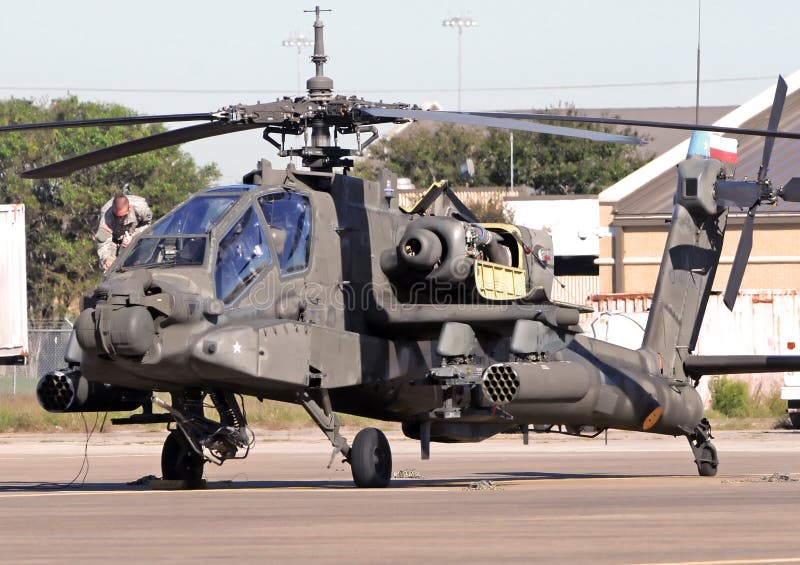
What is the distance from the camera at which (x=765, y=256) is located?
2026 inches

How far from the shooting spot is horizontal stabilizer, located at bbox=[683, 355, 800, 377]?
1850 centimetres

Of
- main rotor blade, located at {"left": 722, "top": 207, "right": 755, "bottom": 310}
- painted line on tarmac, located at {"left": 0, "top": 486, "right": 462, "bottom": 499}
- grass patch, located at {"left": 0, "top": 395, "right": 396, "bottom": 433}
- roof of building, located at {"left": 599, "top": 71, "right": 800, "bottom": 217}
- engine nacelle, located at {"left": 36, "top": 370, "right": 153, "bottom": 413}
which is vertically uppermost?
roof of building, located at {"left": 599, "top": 71, "right": 800, "bottom": 217}

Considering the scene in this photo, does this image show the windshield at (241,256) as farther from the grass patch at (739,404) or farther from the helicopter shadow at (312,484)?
the grass patch at (739,404)

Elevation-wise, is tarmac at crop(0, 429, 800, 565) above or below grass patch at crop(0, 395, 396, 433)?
above

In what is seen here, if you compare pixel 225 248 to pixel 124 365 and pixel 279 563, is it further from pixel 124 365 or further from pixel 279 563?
pixel 279 563

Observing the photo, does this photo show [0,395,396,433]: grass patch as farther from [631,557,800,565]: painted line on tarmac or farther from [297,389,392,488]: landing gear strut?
[631,557,800,565]: painted line on tarmac

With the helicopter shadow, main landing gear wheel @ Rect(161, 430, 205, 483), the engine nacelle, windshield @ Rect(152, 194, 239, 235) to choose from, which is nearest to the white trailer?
the helicopter shadow

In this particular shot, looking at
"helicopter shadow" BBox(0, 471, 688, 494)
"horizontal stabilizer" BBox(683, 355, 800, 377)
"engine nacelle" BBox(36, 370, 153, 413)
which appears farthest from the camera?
"horizontal stabilizer" BBox(683, 355, 800, 377)

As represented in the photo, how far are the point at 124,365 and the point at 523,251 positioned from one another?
17.3 feet

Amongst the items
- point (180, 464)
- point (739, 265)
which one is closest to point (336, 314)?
point (180, 464)

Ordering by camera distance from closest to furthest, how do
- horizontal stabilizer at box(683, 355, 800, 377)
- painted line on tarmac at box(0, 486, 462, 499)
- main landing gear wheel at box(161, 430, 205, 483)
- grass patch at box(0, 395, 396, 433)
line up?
1. painted line on tarmac at box(0, 486, 462, 499)
2. main landing gear wheel at box(161, 430, 205, 483)
3. horizontal stabilizer at box(683, 355, 800, 377)
4. grass patch at box(0, 395, 396, 433)

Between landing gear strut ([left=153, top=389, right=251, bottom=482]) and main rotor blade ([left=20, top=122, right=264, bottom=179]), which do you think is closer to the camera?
landing gear strut ([left=153, top=389, right=251, bottom=482])

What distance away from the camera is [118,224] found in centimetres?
1858

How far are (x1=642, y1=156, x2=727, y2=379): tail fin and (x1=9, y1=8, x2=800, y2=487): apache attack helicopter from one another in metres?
1.32
